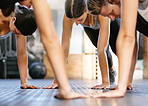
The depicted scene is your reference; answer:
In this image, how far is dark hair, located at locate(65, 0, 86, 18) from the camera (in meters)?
1.77

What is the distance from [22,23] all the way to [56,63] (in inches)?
31.6

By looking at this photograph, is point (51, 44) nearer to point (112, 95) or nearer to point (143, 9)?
point (112, 95)

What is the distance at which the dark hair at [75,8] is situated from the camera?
5.81ft

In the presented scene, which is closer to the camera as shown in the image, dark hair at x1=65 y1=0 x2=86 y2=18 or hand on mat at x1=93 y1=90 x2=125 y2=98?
hand on mat at x1=93 y1=90 x2=125 y2=98

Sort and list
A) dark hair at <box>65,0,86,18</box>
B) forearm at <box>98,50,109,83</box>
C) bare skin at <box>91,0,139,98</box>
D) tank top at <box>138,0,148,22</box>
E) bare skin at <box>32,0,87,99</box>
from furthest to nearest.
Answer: forearm at <box>98,50,109,83</box>
dark hair at <box>65,0,86,18</box>
tank top at <box>138,0,148,22</box>
bare skin at <box>91,0,139,98</box>
bare skin at <box>32,0,87,99</box>

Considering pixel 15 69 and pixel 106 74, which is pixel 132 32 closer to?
pixel 106 74

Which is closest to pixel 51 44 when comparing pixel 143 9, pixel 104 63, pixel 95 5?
pixel 95 5

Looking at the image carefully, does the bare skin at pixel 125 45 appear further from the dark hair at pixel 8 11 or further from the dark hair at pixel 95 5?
the dark hair at pixel 8 11

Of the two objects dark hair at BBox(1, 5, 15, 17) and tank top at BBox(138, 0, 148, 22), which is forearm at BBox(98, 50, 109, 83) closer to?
tank top at BBox(138, 0, 148, 22)

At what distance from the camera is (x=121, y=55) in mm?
1283

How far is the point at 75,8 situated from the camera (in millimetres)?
1775

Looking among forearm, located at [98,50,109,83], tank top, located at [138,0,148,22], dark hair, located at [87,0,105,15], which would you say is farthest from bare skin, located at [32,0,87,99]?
forearm, located at [98,50,109,83]

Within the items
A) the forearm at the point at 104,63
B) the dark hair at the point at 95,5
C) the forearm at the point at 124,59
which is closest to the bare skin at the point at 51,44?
the forearm at the point at 124,59

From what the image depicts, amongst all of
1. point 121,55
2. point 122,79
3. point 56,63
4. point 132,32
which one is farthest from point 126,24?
point 56,63
